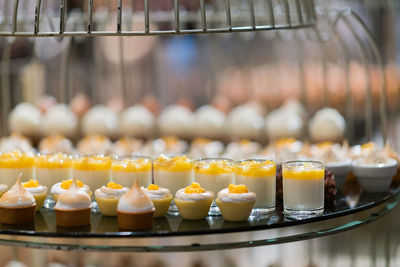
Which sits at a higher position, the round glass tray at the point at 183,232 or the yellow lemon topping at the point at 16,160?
the yellow lemon topping at the point at 16,160

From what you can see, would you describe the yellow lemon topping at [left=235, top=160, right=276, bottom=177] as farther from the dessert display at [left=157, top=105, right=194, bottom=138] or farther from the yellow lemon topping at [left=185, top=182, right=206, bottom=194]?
the dessert display at [left=157, top=105, right=194, bottom=138]

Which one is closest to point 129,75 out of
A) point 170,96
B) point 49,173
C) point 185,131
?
point 170,96

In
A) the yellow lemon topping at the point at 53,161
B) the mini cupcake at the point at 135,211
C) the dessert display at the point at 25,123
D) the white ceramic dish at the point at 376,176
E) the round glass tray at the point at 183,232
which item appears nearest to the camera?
the round glass tray at the point at 183,232

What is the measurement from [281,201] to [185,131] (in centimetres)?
221

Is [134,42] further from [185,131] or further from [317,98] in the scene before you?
[185,131]

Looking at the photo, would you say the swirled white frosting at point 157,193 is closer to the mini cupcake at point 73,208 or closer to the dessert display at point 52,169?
the mini cupcake at point 73,208

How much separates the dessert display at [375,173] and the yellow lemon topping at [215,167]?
0.62 metres

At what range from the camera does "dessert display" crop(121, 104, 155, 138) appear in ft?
15.1

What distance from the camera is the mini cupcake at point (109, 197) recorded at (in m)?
2.35

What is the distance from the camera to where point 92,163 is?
8.51 feet

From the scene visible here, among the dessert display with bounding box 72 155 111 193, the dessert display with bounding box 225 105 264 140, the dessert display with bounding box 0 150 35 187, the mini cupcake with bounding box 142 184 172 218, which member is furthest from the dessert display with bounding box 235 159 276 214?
the dessert display with bounding box 225 105 264 140

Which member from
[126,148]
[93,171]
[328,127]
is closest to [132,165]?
[93,171]

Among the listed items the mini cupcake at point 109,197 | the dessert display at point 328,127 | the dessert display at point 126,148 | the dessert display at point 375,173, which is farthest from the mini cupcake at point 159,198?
the dessert display at point 328,127

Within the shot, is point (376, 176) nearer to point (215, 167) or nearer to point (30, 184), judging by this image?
point (215, 167)
